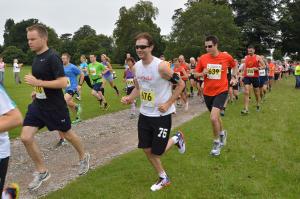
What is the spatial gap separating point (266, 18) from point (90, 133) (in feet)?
168

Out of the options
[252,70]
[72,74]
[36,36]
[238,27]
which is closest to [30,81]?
[36,36]

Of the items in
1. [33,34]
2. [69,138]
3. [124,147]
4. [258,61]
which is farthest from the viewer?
[258,61]

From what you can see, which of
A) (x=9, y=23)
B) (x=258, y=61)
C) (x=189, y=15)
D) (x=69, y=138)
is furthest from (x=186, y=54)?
(x=9, y=23)

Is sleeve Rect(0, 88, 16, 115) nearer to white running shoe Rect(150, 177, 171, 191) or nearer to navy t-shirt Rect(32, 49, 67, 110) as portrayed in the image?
navy t-shirt Rect(32, 49, 67, 110)

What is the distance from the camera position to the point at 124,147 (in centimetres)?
838

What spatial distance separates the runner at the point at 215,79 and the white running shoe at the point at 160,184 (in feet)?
6.34

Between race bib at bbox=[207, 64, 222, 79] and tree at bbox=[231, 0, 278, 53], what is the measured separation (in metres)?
48.4

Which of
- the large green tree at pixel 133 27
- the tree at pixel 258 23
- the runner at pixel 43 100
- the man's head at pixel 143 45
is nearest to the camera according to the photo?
the man's head at pixel 143 45

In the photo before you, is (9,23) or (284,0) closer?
(284,0)

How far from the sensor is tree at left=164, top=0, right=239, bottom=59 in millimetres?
49625

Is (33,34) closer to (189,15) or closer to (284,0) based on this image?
(189,15)

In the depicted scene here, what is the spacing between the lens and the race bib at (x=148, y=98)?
5.25 meters

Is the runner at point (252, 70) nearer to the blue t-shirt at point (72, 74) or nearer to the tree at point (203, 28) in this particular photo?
the blue t-shirt at point (72, 74)

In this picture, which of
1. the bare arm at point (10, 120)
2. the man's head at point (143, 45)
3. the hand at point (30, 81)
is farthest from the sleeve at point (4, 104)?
the man's head at point (143, 45)
